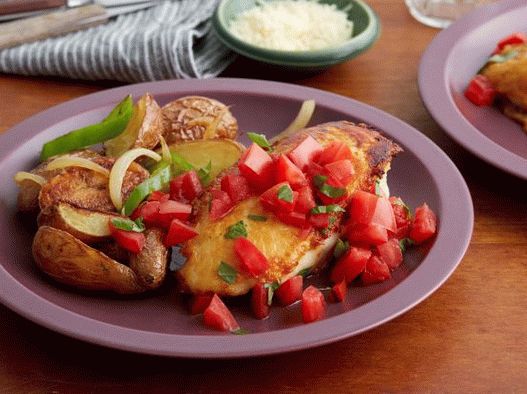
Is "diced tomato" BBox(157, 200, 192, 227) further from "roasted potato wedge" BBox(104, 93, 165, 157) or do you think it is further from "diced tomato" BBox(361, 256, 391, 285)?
"diced tomato" BBox(361, 256, 391, 285)

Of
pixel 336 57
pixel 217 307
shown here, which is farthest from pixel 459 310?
pixel 336 57

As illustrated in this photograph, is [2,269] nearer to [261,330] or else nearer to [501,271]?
[261,330]

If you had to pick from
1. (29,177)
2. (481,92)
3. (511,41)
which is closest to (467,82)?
(481,92)

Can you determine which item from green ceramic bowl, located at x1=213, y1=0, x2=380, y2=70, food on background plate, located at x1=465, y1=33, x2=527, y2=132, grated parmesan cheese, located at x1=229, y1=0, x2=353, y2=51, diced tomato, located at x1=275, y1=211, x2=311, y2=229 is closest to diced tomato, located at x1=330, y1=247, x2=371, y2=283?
diced tomato, located at x1=275, y1=211, x2=311, y2=229

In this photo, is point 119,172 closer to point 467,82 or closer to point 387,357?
point 387,357

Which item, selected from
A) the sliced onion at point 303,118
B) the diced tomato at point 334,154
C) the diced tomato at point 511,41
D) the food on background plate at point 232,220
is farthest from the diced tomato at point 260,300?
the diced tomato at point 511,41

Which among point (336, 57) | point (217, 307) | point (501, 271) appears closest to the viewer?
point (217, 307)
